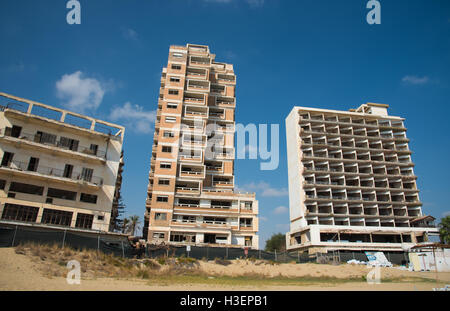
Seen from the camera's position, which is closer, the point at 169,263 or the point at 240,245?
the point at 169,263

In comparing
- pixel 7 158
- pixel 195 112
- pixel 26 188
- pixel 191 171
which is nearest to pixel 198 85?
pixel 195 112

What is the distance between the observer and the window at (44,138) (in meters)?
35.0

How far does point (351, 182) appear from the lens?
215ft

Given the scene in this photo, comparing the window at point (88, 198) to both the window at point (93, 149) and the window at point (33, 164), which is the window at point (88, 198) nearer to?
the window at point (93, 149)

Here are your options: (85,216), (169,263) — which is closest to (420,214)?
(169,263)

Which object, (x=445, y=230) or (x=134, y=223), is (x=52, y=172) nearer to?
(x=134, y=223)

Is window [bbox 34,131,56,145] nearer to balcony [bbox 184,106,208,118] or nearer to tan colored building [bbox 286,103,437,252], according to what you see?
balcony [bbox 184,106,208,118]

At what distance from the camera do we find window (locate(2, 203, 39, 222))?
101 ft

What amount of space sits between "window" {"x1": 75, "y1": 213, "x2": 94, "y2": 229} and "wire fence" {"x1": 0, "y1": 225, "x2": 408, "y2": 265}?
171 cm

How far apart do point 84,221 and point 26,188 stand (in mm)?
7463

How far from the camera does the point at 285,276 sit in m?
28.4

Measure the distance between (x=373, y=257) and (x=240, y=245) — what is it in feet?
61.2
